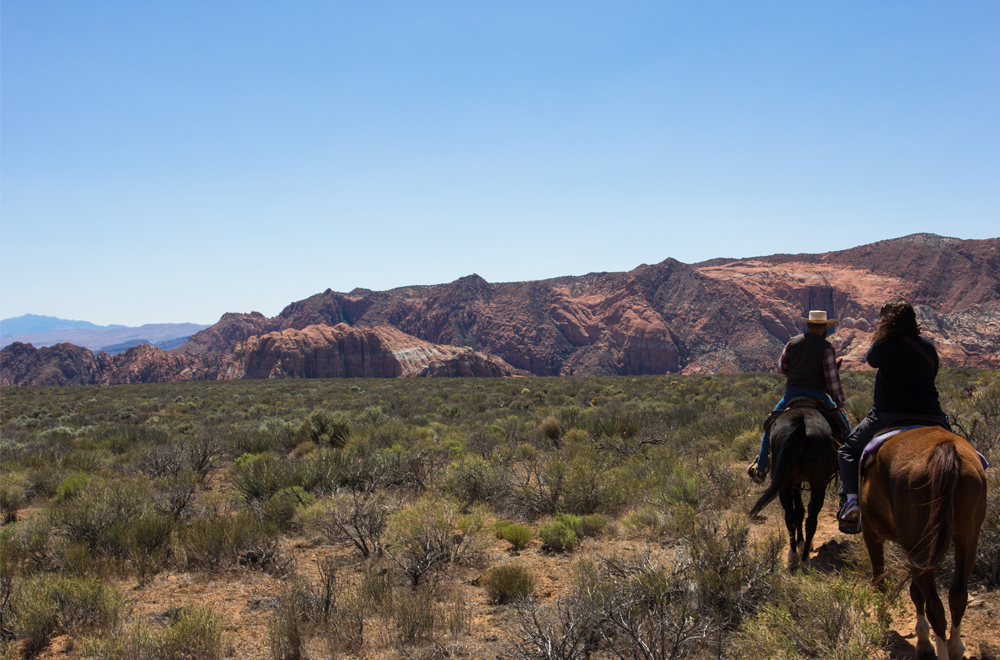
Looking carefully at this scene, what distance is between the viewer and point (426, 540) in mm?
5500

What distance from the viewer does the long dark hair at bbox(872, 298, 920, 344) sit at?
4078 mm

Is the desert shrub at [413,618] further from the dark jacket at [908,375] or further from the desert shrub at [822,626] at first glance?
the dark jacket at [908,375]

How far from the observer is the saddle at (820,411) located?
5531 mm

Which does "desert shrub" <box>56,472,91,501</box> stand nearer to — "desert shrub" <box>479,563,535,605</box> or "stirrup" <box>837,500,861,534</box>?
"desert shrub" <box>479,563,535,605</box>

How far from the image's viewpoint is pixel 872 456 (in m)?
3.94

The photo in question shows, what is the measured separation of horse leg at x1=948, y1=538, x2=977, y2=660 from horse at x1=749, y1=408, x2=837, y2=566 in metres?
1.76

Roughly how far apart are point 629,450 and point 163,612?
7944mm

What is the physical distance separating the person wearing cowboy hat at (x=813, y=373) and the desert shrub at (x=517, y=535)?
109 inches

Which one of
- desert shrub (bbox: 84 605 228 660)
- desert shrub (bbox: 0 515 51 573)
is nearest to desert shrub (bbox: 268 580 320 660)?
desert shrub (bbox: 84 605 228 660)

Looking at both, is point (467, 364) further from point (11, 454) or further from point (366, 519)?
point (366, 519)

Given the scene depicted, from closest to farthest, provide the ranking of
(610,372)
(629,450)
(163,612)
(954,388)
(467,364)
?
1. (163,612)
2. (629,450)
3. (954,388)
4. (467,364)
5. (610,372)

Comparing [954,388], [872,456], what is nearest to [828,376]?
[872,456]

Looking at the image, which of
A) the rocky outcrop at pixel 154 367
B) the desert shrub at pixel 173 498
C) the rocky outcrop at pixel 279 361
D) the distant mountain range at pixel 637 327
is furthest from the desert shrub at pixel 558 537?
the rocky outcrop at pixel 154 367

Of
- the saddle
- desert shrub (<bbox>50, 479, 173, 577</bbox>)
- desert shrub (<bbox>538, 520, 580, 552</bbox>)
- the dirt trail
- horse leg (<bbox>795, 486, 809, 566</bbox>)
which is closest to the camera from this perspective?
the dirt trail
